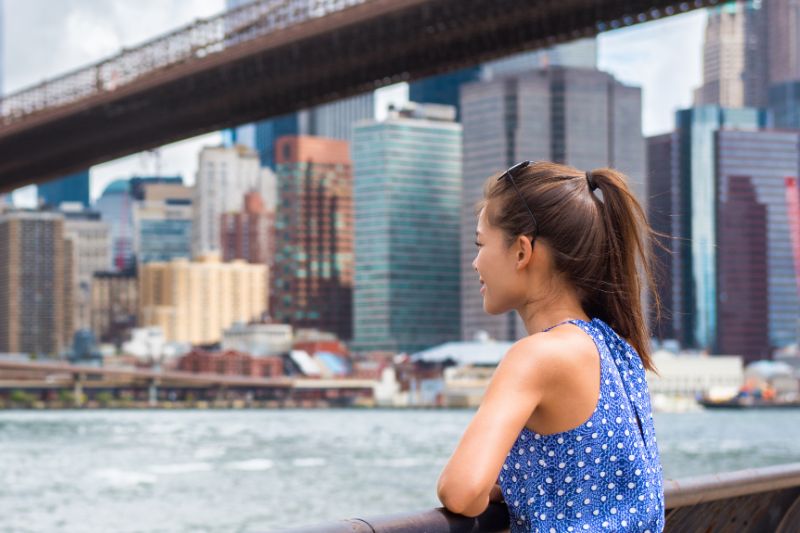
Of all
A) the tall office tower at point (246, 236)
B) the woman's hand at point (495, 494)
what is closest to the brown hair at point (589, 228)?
the woman's hand at point (495, 494)

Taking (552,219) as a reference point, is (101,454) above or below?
below

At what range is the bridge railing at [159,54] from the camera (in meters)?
18.9

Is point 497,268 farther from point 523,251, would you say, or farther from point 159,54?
point 159,54

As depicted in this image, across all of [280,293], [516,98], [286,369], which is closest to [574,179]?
[286,369]

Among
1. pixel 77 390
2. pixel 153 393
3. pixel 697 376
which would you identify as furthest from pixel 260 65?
pixel 697 376

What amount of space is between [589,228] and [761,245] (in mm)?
108476

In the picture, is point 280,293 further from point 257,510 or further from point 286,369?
point 257,510

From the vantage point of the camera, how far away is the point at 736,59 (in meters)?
148

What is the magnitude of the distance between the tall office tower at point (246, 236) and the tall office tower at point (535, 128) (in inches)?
1458

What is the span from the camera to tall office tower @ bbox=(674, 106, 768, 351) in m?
106

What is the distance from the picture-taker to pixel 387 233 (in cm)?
10269

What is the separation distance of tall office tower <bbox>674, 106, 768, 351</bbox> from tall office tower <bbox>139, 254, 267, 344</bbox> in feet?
123

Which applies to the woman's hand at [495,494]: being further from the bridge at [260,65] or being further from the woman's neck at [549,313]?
the bridge at [260,65]

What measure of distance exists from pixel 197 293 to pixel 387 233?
85.1ft
